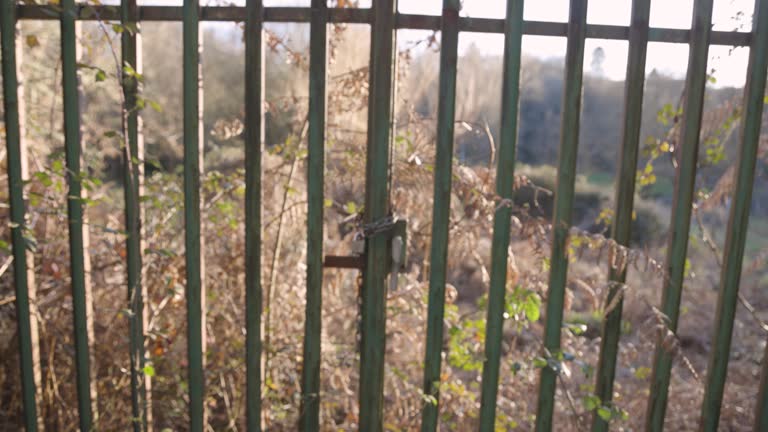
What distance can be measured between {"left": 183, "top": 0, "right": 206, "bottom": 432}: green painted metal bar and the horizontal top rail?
0.28ft

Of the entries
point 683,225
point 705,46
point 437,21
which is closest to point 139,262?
point 437,21

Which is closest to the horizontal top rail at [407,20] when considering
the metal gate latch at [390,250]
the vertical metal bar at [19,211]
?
the vertical metal bar at [19,211]

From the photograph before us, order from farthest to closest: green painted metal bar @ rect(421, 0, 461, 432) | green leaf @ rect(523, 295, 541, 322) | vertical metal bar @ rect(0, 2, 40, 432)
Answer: green leaf @ rect(523, 295, 541, 322)
vertical metal bar @ rect(0, 2, 40, 432)
green painted metal bar @ rect(421, 0, 461, 432)

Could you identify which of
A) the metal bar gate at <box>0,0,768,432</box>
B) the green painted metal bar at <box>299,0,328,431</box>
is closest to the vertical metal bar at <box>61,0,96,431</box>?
the metal bar gate at <box>0,0,768,432</box>

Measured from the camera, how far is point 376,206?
200cm

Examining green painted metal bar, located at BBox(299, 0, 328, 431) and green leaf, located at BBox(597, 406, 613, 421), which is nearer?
green painted metal bar, located at BBox(299, 0, 328, 431)

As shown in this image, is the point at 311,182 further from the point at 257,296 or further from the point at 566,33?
the point at 566,33

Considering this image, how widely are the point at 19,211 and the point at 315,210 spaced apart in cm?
99

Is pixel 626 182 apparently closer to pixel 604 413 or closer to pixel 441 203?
pixel 441 203

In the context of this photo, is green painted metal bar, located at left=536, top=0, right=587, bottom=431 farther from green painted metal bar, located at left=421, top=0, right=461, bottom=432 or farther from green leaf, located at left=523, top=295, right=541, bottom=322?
green painted metal bar, located at left=421, top=0, right=461, bottom=432

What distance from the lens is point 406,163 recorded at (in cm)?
245

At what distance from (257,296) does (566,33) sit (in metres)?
1.30

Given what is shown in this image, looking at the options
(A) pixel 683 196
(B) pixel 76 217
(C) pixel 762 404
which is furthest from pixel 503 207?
(B) pixel 76 217

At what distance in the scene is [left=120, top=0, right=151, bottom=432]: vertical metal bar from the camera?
6.40 feet
